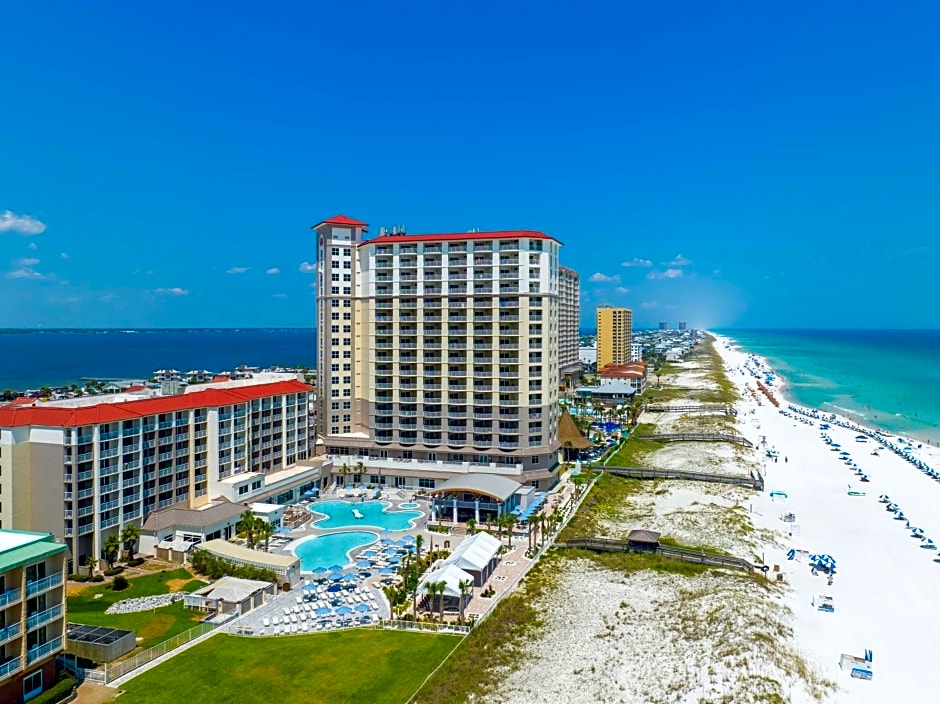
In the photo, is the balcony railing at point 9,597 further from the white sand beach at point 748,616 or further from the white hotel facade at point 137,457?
the white sand beach at point 748,616

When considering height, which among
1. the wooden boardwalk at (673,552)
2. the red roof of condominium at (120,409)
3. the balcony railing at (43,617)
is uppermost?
the red roof of condominium at (120,409)

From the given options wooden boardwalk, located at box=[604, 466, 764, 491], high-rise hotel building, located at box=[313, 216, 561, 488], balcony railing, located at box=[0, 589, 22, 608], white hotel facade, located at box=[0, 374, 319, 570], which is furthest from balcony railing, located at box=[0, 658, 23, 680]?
wooden boardwalk, located at box=[604, 466, 764, 491]

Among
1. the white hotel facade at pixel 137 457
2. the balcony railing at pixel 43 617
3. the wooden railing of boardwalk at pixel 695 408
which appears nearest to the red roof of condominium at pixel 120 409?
the white hotel facade at pixel 137 457

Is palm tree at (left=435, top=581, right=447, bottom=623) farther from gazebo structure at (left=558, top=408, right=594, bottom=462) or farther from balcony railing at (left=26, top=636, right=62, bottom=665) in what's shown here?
gazebo structure at (left=558, top=408, right=594, bottom=462)

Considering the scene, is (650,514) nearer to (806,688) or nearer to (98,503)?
(806,688)

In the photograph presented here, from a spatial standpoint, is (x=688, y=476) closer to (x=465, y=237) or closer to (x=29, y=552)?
(x=465, y=237)

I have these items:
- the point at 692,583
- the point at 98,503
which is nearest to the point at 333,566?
the point at 98,503

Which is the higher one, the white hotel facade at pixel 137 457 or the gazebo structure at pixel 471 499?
the white hotel facade at pixel 137 457
